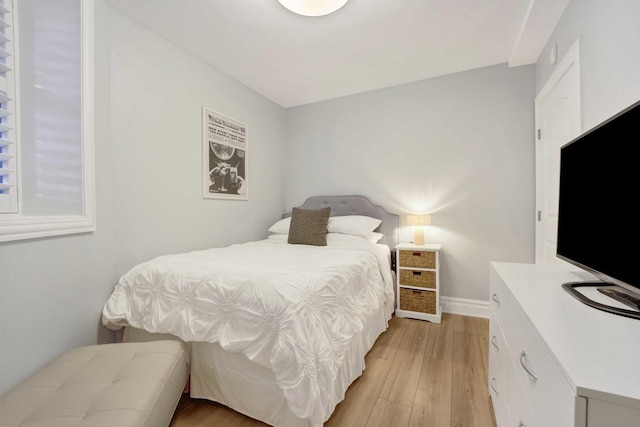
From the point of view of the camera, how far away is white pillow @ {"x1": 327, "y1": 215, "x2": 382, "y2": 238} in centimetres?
280

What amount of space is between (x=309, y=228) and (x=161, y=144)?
4.98 feet

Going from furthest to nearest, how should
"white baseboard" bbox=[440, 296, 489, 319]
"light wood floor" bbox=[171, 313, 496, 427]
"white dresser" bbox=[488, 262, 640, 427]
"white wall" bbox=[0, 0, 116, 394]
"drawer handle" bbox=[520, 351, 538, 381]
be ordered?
"white baseboard" bbox=[440, 296, 489, 319]
"light wood floor" bbox=[171, 313, 496, 427]
"white wall" bbox=[0, 0, 116, 394]
"drawer handle" bbox=[520, 351, 538, 381]
"white dresser" bbox=[488, 262, 640, 427]

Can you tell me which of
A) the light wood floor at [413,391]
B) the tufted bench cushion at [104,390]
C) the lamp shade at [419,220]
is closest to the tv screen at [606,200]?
the light wood floor at [413,391]

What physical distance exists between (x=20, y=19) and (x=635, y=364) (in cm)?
272

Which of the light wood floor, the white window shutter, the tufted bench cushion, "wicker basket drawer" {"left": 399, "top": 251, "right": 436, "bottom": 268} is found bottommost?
the light wood floor

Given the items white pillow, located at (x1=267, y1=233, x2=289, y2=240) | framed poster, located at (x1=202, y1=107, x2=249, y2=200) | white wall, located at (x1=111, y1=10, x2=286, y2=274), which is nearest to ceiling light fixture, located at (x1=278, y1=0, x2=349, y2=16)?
white wall, located at (x1=111, y1=10, x2=286, y2=274)

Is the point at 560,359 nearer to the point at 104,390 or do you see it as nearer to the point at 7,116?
the point at 104,390

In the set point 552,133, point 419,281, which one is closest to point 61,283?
point 419,281

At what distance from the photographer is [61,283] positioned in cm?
150

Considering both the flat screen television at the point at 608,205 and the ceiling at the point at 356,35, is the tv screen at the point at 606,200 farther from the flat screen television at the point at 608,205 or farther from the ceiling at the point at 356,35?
the ceiling at the point at 356,35

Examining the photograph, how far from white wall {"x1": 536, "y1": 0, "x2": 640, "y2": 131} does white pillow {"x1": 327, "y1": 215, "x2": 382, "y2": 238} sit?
1782 millimetres

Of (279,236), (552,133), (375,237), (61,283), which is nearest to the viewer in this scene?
(61,283)

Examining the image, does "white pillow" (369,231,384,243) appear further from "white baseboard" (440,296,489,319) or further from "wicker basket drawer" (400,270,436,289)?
"white baseboard" (440,296,489,319)

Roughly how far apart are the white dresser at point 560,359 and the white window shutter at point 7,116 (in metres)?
2.21
